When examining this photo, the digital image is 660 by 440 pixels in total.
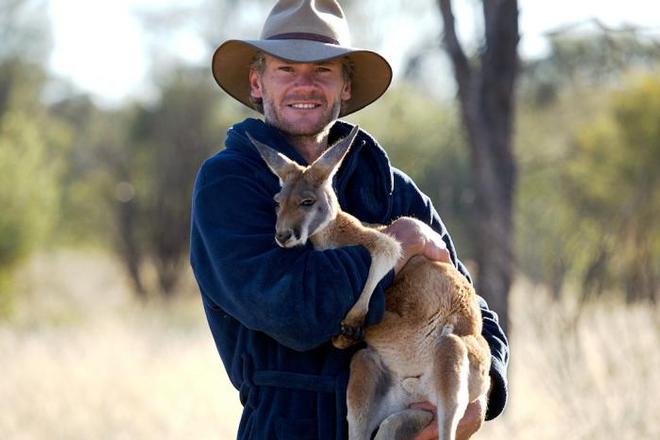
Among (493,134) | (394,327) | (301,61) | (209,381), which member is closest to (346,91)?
(301,61)

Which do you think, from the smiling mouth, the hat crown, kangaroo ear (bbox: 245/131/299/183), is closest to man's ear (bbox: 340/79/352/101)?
the hat crown

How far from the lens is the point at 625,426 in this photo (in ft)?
27.9

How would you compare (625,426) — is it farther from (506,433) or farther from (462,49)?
(462,49)

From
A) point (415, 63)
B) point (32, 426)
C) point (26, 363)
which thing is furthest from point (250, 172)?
point (26, 363)

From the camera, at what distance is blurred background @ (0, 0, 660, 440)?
370 inches

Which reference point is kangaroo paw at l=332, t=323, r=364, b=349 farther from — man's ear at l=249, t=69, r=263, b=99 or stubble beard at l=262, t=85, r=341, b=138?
man's ear at l=249, t=69, r=263, b=99

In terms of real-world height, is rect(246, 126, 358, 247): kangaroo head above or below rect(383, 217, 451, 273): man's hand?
above

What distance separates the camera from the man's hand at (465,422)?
3.73m

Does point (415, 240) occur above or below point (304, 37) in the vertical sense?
below

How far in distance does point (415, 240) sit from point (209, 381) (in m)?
8.36

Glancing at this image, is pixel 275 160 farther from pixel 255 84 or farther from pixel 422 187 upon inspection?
pixel 422 187

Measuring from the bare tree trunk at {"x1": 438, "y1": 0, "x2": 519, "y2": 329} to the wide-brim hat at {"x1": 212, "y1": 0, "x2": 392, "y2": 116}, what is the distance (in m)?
4.78

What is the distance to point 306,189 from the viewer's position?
12.6 ft

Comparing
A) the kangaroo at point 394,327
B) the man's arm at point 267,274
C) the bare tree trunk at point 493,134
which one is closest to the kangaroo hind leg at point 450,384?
the kangaroo at point 394,327
